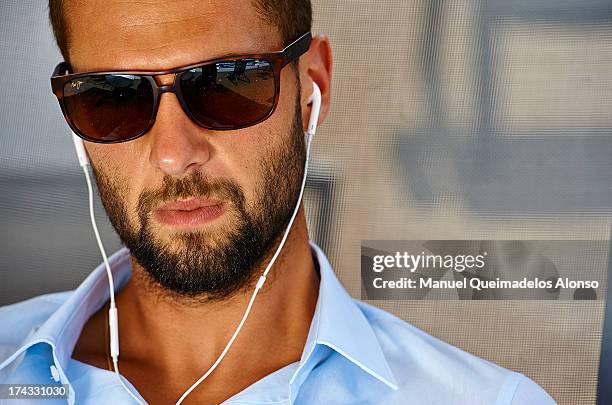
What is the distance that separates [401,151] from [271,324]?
0.46m

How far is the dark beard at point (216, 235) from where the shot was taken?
5.69 ft

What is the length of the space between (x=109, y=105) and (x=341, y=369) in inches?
26.5

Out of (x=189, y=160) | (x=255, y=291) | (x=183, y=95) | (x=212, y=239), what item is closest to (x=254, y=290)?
(x=255, y=291)

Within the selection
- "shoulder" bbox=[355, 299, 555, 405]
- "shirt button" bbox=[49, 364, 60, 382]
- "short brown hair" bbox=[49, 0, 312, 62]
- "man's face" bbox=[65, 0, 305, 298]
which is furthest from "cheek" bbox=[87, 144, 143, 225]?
"shoulder" bbox=[355, 299, 555, 405]

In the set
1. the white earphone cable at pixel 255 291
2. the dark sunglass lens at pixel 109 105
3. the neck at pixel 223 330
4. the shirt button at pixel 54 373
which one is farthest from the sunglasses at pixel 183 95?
the shirt button at pixel 54 373

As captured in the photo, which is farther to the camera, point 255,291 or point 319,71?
point 319,71

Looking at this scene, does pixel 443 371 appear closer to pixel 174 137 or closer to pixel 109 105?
pixel 174 137

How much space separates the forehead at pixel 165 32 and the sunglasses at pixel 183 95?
4cm

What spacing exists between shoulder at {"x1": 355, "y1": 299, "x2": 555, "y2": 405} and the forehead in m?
0.65

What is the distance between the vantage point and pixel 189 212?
172 centimetres

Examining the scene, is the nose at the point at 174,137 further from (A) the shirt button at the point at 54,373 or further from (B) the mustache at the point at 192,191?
(A) the shirt button at the point at 54,373

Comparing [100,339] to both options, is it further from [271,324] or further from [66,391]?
[271,324]

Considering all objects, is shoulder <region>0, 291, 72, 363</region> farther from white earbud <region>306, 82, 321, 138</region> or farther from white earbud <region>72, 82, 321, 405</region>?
white earbud <region>306, 82, 321, 138</region>

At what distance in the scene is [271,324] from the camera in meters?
1.88
